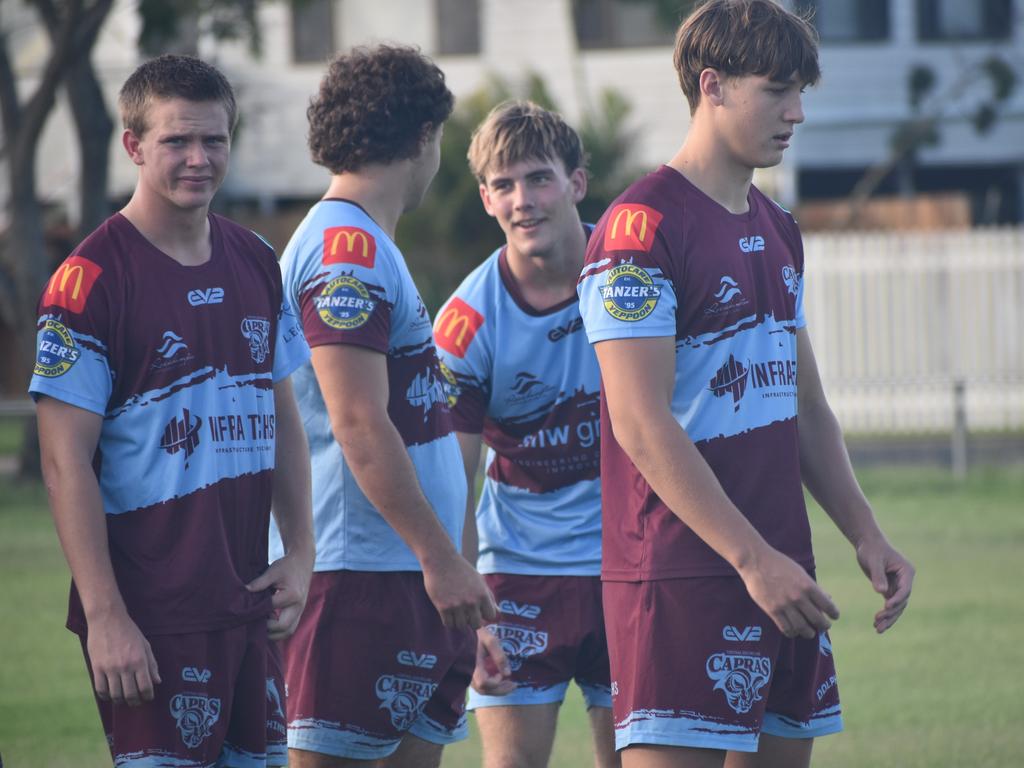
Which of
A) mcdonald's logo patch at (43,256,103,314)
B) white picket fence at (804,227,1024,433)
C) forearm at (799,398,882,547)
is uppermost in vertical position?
mcdonald's logo patch at (43,256,103,314)

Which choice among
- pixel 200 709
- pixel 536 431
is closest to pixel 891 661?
pixel 536 431

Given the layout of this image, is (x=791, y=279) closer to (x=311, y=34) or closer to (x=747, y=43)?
(x=747, y=43)

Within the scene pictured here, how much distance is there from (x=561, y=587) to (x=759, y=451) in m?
1.48

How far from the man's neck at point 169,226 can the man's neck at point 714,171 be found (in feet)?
3.87

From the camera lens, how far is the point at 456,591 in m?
3.96

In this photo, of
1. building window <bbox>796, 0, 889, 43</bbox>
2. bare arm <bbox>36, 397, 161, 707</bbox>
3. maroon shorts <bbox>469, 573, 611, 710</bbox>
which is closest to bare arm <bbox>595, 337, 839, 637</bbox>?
bare arm <bbox>36, 397, 161, 707</bbox>

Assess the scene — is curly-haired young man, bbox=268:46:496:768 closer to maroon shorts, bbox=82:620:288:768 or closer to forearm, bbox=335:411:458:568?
forearm, bbox=335:411:458:568

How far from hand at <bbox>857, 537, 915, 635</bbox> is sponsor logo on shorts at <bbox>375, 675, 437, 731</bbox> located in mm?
1239

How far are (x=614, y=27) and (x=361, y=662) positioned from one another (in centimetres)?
2301

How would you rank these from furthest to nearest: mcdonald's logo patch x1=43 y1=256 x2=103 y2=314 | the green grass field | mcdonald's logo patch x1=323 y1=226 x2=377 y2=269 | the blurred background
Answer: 1. the blurred background
2. the green grass field
3. mcdonald's logo patch x1=323 y1=226 x2=377 y2=269
4. mcdonald's logo patch x1=43 y1=256 x2=103 y2=314

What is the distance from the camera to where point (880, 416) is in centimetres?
2056

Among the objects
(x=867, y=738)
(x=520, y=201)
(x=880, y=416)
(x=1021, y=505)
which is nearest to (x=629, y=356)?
(x=520, y=201)

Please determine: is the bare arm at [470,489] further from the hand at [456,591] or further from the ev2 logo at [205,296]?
the ev2 logo at [205,296]

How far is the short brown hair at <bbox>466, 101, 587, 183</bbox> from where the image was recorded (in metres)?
5.05
